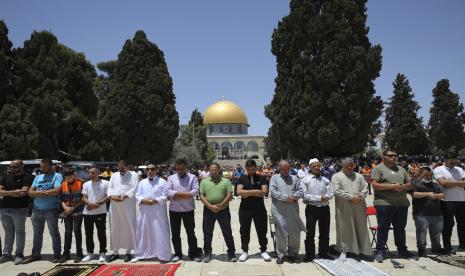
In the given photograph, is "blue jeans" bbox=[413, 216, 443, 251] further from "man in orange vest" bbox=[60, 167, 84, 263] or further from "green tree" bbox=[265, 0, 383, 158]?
"green tree" bbox=[265, 0, 383, 158]

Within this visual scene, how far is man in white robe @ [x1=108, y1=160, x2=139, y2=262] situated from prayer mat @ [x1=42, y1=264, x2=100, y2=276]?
656 millimetres

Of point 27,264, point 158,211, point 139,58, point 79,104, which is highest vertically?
point 139,58

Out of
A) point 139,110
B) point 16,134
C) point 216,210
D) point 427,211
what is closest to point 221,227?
point 216,210

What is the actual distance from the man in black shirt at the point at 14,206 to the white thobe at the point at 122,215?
1513 millimetres

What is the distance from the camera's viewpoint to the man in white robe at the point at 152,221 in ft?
22.7

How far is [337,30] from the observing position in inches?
1064

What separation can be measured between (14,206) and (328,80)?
73.5 feet

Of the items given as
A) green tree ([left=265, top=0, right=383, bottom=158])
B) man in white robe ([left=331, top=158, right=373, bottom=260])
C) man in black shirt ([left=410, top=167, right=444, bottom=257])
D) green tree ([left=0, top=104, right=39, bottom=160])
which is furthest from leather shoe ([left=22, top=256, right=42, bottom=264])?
green tree ([left=265, top=0, right=383, bottom=158])

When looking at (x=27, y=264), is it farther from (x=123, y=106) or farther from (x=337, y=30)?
(x=123, y=106)

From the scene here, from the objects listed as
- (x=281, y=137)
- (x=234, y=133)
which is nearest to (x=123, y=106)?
(x=281, y=137)

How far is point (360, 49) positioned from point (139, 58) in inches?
721

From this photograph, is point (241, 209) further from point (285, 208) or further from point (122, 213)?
point (122, 213)

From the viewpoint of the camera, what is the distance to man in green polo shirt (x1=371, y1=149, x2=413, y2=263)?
22.0 feet

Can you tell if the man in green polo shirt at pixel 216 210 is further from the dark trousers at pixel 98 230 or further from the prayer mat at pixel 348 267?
the dark trousers at pixel 98 230
